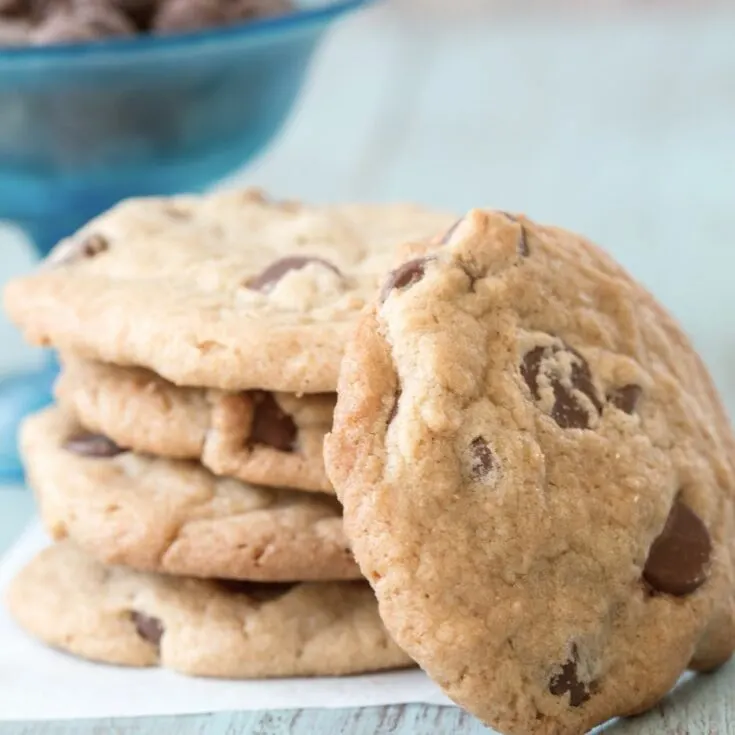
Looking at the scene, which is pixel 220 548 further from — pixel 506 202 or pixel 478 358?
pixel 506 202

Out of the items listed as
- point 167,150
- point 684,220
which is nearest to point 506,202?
point 684,220

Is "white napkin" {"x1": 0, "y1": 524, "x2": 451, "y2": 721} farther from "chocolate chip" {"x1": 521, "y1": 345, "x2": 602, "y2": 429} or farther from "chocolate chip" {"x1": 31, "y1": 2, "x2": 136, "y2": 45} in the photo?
"chocolate chip" {"x1": 31, "y1": 2, "x2": 136, "y2": 45}

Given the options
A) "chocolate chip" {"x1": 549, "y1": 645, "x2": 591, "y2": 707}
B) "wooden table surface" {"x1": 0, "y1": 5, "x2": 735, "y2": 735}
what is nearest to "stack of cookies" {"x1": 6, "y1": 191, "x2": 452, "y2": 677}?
"chocolate chip" {"x1": 549, "y1": 645, "x2": 591, "y2": 707}

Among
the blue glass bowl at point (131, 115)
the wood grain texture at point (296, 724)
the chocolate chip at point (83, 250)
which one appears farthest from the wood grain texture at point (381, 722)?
the blue glass bowl at point (131, 115)

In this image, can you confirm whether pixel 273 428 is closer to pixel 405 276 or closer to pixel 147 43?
pixel 405 276

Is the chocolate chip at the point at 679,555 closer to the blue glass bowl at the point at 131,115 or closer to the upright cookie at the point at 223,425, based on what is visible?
the upright cookie at the point at 223,425

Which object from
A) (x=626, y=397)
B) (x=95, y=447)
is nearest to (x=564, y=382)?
(x=626, y=397)
